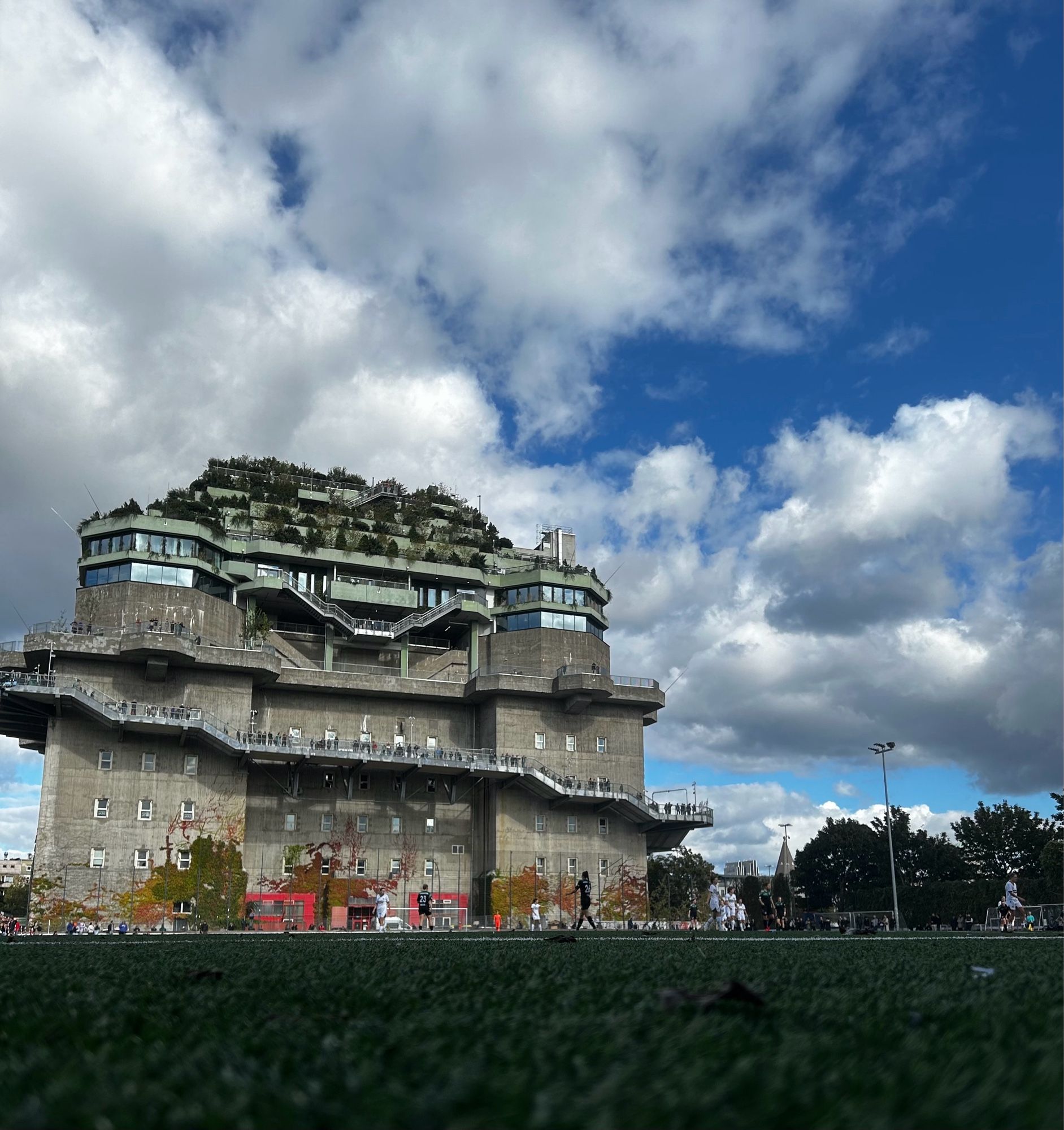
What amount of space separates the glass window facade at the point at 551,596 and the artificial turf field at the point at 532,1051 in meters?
61.4

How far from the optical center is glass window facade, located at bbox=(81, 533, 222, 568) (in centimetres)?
5872

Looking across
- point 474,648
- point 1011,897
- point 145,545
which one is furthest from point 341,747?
point 1011,897

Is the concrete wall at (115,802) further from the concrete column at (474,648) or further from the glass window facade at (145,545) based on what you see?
the concrete column at (474,648)

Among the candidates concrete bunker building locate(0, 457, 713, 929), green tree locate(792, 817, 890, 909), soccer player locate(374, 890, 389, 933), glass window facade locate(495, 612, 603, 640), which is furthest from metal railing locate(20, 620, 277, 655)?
green tree locate(792, 817, 890, 909)

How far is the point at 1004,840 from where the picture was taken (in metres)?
87.4

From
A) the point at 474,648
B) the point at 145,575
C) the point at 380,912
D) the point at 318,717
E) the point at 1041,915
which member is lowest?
the point at 1041,915

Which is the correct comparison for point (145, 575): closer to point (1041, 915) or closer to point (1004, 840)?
point (1041, 915)

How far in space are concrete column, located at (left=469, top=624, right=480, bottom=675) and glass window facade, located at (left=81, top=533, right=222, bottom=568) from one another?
16331 mm

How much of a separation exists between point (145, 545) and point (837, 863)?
72.8 metres

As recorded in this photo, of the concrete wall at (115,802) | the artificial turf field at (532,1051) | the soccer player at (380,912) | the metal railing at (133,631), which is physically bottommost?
the soccer player at (380,912)

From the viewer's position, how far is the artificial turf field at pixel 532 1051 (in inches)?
84.6

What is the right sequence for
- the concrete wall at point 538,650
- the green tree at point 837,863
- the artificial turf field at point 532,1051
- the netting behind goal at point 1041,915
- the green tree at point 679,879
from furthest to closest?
the green tree at point 837,863
the green tree at point 679,879
the concrete wall at point 538,650
the netting behind goal at point 1041,915
the artificial turf field at point 532,1051

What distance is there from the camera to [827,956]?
856cm

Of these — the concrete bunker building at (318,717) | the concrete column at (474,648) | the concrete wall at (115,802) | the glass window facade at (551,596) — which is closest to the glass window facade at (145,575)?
the concrete bunker building at (318,717)
